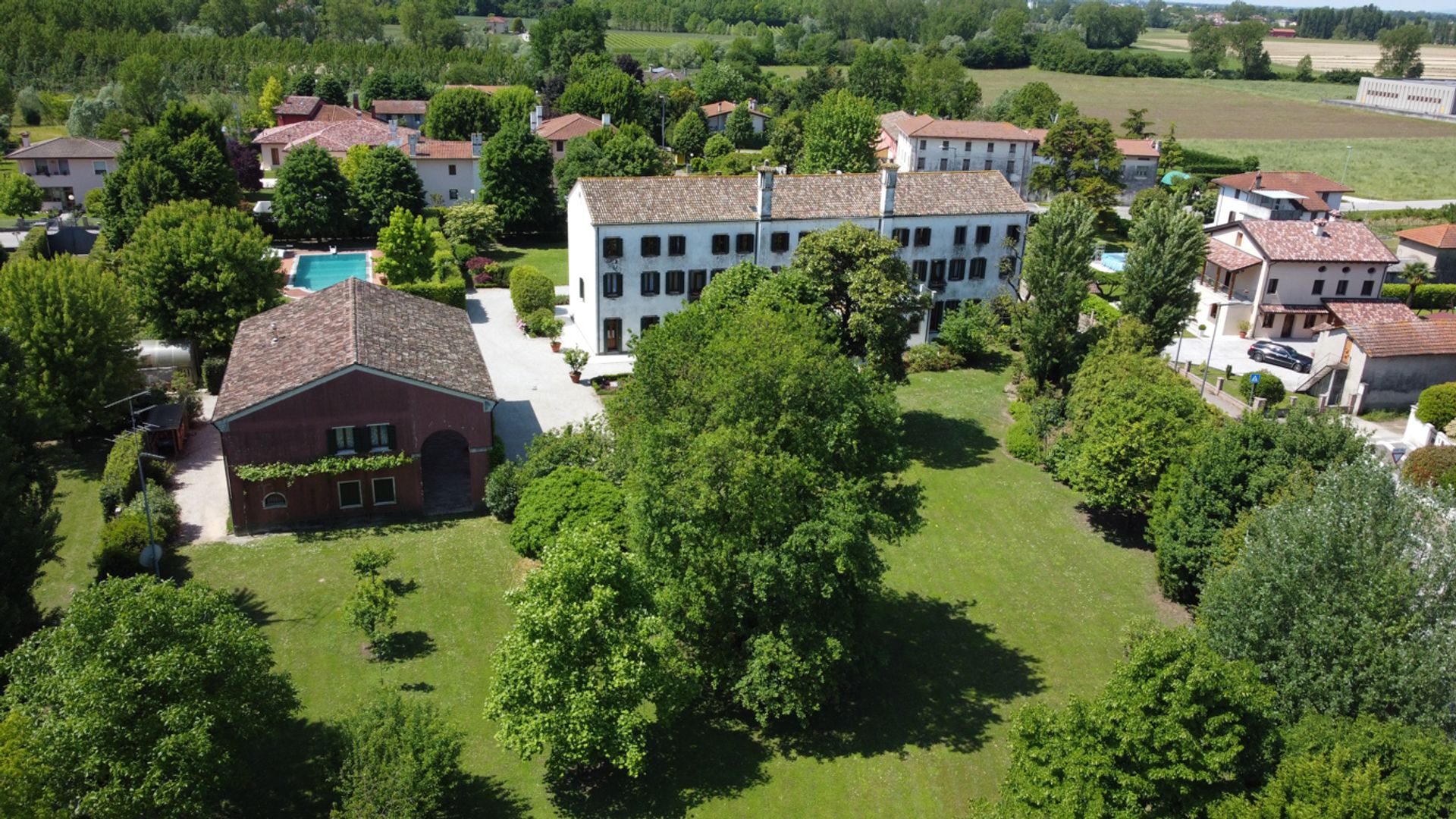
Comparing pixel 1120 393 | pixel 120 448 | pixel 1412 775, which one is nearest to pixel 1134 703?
pixel 1412 775

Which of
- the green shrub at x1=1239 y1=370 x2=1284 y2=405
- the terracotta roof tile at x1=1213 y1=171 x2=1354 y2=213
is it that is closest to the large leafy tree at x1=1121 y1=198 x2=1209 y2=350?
the green shrub at x1=1239 y1=370 x2=1284 y2=405

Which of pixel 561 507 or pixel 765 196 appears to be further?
pixel 765 196

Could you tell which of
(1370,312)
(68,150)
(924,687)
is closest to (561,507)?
(924,687)

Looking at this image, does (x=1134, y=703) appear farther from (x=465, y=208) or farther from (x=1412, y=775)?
(x=465, y=208)

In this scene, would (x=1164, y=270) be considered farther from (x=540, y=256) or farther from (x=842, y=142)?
(x=540, y=256)

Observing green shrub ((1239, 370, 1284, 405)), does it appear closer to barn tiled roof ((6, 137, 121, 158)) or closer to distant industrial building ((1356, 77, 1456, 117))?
barn tiled roof ((6, 137, 121, 158))
